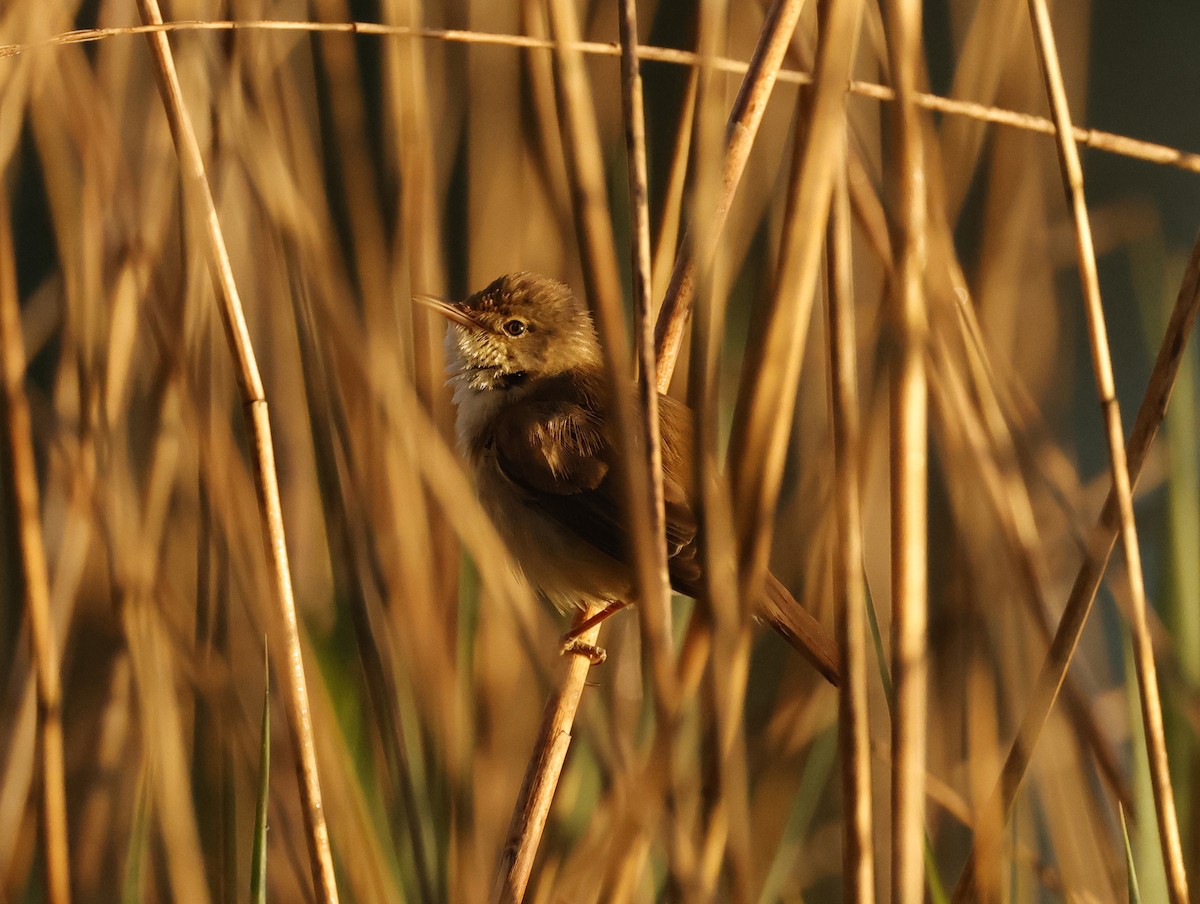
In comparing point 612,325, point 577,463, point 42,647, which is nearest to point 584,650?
point 577,463

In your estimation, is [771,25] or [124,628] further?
[124,628]

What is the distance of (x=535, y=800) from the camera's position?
5.22 ft

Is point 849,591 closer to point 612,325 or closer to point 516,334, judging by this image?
Answer: point 612,325

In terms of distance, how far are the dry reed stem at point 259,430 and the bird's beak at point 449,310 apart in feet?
2.35

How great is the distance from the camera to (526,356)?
2396 mm

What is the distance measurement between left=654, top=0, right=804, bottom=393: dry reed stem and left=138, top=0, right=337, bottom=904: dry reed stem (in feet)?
1.76

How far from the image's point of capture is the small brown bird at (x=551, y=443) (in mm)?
2008

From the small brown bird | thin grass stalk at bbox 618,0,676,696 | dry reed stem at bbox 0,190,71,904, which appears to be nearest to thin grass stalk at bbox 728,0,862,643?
thin grass stalk at bbox 618,0,676,696

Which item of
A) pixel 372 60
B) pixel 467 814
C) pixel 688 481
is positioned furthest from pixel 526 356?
pixel 372 60

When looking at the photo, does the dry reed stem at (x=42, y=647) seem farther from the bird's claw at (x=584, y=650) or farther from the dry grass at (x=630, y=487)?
the bird's claw at (x=584, y=650)

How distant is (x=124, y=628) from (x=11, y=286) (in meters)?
0.57

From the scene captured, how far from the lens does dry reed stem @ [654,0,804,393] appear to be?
151cm

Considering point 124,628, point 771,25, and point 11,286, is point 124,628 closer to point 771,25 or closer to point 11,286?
point 11,286

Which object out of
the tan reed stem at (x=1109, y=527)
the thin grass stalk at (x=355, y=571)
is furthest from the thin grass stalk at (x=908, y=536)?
the thin grass stalk at (x=355, y=571)
